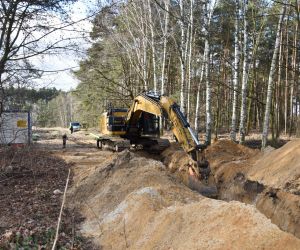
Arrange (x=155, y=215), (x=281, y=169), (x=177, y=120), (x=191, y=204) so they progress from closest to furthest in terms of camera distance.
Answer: (x=191, y=204) < (x=155, y=215) < (x=281, y=169) < (x=177, y=120)

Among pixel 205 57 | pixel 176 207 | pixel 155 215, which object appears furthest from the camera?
pixel 205 57

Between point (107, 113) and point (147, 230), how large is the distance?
13085mm

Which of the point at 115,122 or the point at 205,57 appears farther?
the point at 115,122

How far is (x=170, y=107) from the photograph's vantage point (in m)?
12.0

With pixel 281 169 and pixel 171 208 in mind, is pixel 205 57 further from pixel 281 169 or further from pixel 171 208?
pixel 171 208

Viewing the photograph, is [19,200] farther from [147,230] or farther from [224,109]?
[224,109]

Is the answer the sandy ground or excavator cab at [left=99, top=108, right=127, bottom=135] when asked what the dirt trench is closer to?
the sandy ground

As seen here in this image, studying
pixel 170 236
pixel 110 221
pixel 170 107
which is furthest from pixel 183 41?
pixel 170 236

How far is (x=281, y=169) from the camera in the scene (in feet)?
30.0

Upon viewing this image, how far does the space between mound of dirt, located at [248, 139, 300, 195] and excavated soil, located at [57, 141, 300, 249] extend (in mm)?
231

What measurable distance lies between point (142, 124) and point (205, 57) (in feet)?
13.2

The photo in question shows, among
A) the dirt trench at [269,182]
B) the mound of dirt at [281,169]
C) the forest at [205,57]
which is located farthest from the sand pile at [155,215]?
the forest at [205,57]

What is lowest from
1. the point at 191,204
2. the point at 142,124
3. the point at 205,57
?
the point at 191,204

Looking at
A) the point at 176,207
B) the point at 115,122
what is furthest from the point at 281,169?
the point at 115,122
